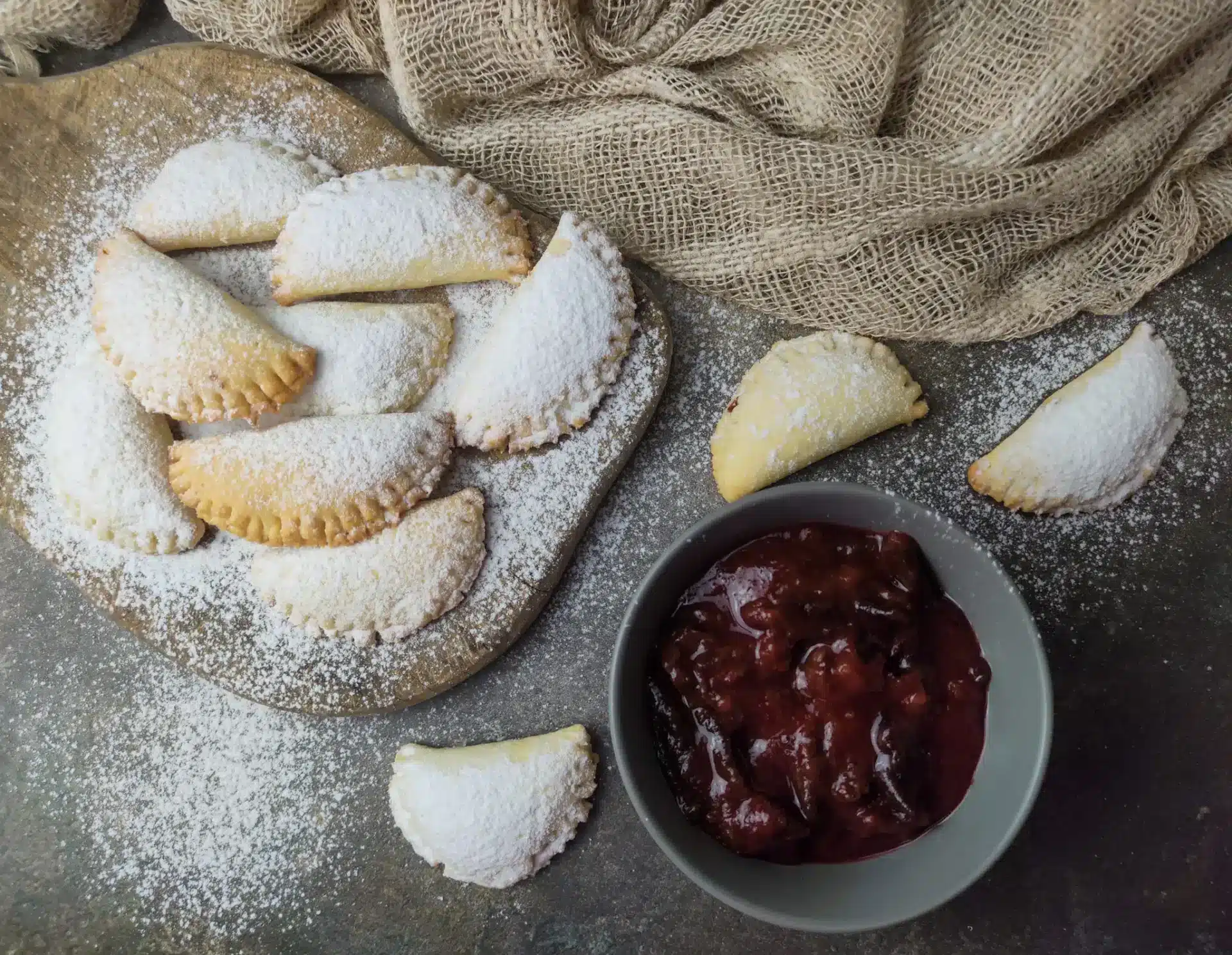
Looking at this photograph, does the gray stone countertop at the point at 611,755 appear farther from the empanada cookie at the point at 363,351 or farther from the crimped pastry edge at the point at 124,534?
the empanada cookie at the point at 363,351

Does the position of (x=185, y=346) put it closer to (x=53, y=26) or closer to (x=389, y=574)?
(x=389, y=574)

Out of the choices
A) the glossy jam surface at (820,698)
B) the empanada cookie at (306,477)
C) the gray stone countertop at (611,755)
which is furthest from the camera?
the gray stone countertop at (611,755)

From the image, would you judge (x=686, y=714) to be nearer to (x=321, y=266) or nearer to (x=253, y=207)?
(x=321, y=266)

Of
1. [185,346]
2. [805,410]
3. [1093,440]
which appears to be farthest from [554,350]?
[1093,440]

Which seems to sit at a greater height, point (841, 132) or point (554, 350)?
point (841, 132)

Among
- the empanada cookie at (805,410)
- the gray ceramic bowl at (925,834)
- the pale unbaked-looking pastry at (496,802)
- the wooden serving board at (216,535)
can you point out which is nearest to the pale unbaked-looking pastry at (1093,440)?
the empanada cookie at (805,410)

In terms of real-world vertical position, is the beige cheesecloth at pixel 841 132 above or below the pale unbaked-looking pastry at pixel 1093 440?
above

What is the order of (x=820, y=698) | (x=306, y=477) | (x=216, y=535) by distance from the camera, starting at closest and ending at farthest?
(x=820, y=698)
(x=306, y=477)
(x=216, y=535)

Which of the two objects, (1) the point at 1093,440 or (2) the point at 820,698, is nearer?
(2) the point at 820,698

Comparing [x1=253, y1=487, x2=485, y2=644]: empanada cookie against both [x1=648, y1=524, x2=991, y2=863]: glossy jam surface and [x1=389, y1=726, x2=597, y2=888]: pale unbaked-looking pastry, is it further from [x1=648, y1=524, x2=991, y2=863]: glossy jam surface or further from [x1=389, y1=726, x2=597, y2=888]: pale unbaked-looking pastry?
[x1=648, y1=524, x2=991, y2=863]: glossy jam surface
